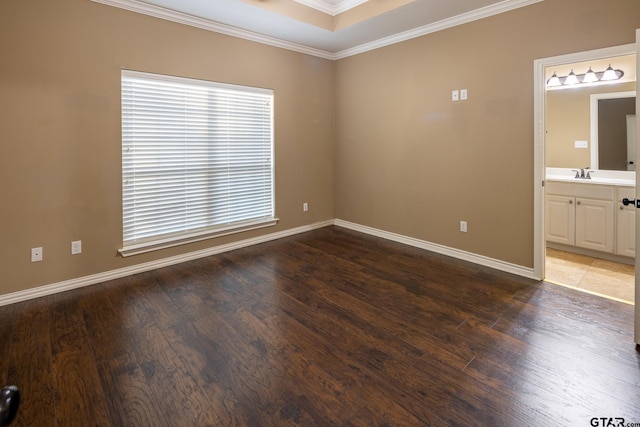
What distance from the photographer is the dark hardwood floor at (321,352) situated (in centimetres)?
165

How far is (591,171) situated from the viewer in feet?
14.0

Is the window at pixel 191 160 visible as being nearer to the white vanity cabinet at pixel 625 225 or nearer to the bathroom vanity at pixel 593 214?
the bathroom vanity at pixel 593 214

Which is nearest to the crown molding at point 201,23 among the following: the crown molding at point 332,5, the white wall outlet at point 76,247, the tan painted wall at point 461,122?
the crown molding at point 332,5

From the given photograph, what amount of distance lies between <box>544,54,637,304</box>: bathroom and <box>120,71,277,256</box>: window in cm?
345

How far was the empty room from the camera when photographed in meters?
1.84

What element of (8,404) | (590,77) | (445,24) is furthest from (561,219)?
(8,404)

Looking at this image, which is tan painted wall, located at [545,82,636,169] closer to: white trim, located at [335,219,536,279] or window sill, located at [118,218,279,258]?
white trim, located at [335,219,536,279]

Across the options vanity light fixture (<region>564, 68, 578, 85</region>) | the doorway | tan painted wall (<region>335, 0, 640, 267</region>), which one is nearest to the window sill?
tan painted wall (<region>335, 0, 640, 267</region>)

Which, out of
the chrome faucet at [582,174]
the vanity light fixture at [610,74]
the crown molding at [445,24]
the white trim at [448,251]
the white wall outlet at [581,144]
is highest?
the crown molding at [445,24]

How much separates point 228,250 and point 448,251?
2.74 meters

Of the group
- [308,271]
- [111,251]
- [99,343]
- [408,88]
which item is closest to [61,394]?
[99,343]

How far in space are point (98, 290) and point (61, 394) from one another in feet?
4.93

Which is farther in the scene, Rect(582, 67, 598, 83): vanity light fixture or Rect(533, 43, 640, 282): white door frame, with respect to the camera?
Rect(582, 67, 598, 83): vanity light fixture

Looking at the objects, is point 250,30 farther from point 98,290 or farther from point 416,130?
point 98,290
